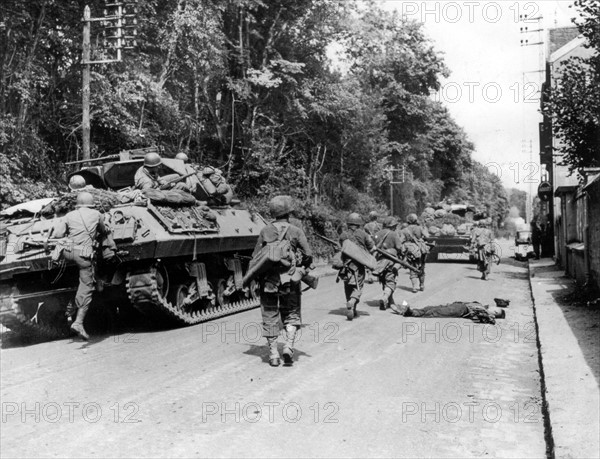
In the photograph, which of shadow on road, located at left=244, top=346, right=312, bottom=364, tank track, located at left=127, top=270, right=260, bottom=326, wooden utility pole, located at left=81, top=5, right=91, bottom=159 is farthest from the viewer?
wooden utility pole, located at left=81, top=5, right=91, bottom=159

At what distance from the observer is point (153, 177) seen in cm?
1097

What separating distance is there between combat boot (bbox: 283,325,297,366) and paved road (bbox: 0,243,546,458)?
0.14 m

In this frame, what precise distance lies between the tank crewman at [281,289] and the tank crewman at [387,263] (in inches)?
177

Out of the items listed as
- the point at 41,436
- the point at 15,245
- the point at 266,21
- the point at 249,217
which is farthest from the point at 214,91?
the point at 41,436

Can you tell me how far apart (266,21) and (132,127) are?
10.1m

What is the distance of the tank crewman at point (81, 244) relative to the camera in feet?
27.6

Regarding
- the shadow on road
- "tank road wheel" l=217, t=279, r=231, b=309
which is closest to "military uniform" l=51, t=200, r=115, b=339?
the shadow on road

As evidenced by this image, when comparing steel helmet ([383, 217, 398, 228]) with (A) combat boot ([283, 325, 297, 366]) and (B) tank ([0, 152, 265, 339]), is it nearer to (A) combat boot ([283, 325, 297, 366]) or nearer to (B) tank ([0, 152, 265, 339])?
(B) tank ([0, 152, 265, 339])

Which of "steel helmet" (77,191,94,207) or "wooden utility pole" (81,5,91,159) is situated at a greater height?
"wooden utility pole" (81,5,91,159)

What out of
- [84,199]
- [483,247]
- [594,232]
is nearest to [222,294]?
[84,199]

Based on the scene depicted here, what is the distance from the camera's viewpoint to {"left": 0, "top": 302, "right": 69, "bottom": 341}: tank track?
8.70 m

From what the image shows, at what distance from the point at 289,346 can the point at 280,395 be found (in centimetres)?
126

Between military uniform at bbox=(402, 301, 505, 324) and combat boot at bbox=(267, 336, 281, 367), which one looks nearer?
combat boot at bbox=(267, 336, 281, 367)

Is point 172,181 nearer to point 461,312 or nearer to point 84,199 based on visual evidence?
point 84,199
